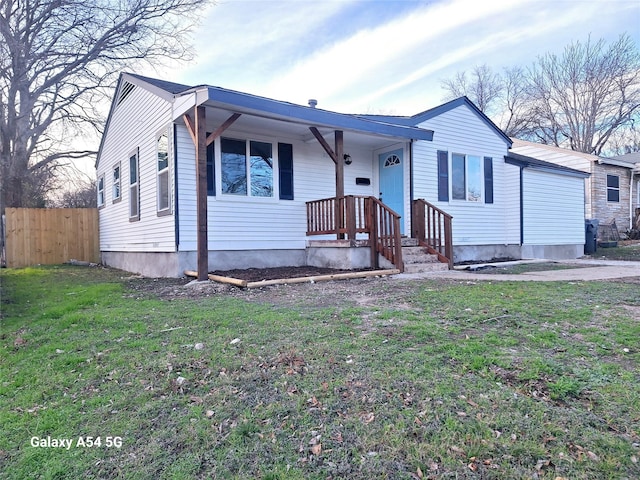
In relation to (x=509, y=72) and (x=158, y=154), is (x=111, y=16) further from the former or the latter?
(x=509, y=72)

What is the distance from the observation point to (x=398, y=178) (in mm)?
9523

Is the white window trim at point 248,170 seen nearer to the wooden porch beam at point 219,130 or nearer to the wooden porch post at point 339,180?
the wooden porch beam at point 219,130

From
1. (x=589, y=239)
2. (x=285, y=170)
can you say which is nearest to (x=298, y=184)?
(x=285, y=170)

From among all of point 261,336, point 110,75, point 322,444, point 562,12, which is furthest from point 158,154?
point 110,75

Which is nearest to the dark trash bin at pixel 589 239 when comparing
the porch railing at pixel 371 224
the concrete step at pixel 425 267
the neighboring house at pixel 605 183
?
the neighboring house at pixel 605 183

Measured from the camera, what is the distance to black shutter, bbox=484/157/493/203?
1065 centimetres

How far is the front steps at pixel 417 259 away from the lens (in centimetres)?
756

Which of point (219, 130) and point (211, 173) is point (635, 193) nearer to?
point (211, 173)

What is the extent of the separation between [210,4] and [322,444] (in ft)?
62.5

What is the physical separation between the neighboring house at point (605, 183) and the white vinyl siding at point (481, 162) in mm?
8055

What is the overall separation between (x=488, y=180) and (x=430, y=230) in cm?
303

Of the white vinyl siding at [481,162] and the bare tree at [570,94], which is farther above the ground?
the bare tree at [570,94]

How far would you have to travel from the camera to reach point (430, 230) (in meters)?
9.00

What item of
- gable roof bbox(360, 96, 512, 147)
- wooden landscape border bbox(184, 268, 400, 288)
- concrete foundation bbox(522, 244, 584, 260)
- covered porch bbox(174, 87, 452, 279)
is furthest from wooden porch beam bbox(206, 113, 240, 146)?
concrete foundation bbox(522, 244, 584, 260)
